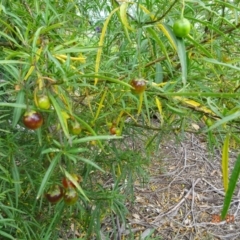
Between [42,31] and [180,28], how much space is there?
1.02 feet

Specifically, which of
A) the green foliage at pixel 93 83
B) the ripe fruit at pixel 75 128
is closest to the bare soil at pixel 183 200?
the green foliage at pixel 93 83

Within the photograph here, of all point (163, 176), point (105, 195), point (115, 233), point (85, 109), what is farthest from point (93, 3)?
point (163, 176)

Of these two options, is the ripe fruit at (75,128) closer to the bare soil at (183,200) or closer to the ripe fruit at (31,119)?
the ripe fruit at (31,119)

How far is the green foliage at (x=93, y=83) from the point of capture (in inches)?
34.0

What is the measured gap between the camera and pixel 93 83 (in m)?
1.15

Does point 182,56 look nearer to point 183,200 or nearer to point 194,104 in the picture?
point 194,104

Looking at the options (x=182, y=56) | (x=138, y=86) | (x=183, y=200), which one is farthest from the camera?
(x=183, y=200)

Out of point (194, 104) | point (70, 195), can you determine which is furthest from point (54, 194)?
point (194, 104)

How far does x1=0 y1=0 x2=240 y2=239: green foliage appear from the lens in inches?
34.0

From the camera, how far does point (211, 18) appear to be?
48.6 inches

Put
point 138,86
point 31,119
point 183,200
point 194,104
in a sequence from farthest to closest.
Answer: point 183,200
point 194,104
point 138,86
point 31,119

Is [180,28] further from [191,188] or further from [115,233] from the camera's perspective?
[191,188]

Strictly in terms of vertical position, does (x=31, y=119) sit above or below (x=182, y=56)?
below

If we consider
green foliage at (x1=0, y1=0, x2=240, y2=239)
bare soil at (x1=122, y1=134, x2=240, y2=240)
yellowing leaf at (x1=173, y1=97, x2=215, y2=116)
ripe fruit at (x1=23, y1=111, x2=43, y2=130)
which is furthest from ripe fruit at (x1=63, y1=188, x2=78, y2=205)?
bare soil at (x1=122, y1=134, x2=240, y2=240)
